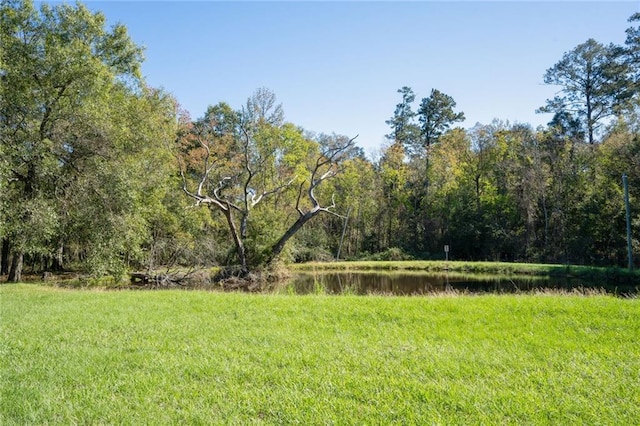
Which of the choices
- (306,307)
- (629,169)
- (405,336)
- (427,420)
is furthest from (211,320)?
(629,169)

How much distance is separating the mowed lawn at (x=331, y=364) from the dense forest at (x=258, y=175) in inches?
290

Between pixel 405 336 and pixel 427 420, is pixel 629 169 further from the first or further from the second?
pixel 427 420

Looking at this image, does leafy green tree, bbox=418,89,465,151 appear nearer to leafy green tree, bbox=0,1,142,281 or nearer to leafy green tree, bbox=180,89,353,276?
leafy green tree, bbox=180,89,353,276

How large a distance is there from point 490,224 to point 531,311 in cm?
2701

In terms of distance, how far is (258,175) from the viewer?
31438mm

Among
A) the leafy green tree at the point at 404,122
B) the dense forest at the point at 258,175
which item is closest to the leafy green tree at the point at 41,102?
the dense forest at the point at 258,175

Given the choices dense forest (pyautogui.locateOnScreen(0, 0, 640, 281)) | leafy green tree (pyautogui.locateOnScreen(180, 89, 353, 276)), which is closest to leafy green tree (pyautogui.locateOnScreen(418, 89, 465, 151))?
dense forest (pyautogui.locateOnScreen(0, 0, 640, 281))

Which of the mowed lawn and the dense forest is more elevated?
the dense forest

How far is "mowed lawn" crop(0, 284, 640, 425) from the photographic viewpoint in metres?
3.58

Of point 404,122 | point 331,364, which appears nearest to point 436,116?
point 404,122

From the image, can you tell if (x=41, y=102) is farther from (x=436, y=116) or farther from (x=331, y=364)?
(x=436, y=116)

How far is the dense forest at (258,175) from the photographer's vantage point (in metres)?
13.7

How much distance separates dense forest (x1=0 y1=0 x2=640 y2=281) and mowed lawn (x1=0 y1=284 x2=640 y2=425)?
Result: 7370mm

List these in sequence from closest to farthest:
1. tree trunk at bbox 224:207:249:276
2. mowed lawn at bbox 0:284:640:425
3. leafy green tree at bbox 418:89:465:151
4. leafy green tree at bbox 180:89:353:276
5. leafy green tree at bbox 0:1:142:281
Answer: mowed lawn at bbox 0:284:640:425 < leafy green tree at bbox 0:1:142:281 < tree trunk at bbox 224:207:249:276 < leafy green tree at bbox 180:89:353:276 < leafy green tree at bbox 418:89:465:151
